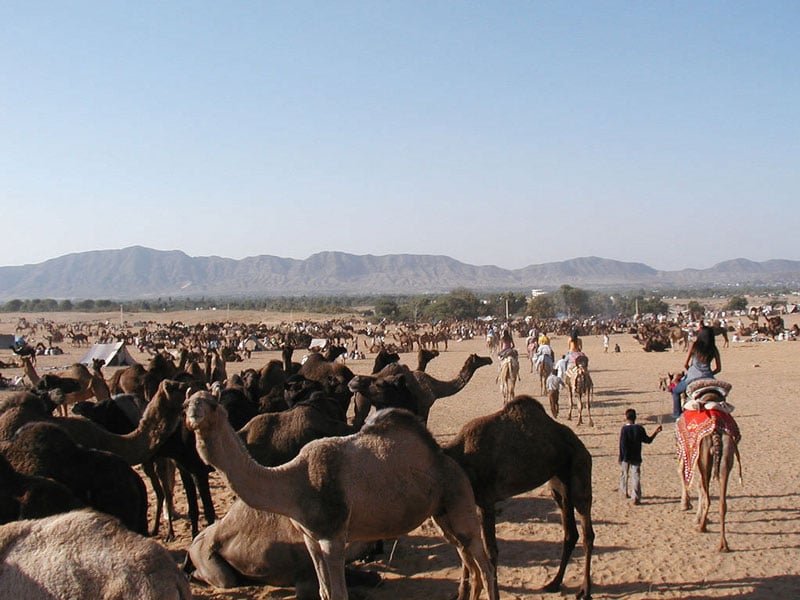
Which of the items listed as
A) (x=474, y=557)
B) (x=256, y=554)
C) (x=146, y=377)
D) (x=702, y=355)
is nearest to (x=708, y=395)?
(x=702, y=355)

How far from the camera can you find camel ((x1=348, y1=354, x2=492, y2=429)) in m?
10.4

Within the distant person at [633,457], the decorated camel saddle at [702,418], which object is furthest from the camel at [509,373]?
the decorated camel saddle at [702,418]

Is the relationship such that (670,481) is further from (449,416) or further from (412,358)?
(412,358)

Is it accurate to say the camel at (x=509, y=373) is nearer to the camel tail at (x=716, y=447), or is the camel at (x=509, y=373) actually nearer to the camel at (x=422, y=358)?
the camel at (x=422, y=358)

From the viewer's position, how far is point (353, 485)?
19.3 feet

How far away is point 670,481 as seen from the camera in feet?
38.9

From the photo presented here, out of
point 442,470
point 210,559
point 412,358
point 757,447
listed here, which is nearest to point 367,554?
point 210,559

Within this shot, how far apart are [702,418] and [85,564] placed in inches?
289

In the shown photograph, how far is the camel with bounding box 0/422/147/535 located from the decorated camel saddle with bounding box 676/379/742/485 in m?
6.23

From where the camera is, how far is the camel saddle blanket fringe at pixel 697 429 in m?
8.94

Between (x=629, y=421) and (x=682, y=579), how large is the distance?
3.49m

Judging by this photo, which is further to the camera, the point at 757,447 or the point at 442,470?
the point at 757,447

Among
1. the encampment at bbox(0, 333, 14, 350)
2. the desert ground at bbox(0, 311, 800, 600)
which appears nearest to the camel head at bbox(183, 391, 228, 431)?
the desert ground at bbox(0, 311, 800, 600)

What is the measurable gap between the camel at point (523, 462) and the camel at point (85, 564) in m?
3.55
